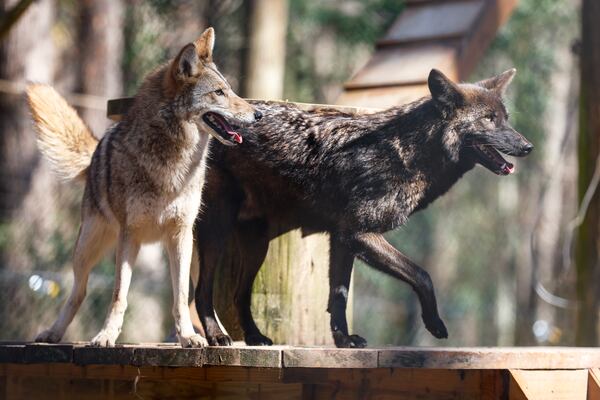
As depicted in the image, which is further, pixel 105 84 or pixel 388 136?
pixel 105 84

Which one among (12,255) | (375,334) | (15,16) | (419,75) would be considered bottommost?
(375,334)

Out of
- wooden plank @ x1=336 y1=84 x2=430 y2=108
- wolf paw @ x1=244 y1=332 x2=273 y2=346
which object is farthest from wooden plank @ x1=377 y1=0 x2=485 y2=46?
wolf paw @ x1=244 y1=332 x2=273 y2=346

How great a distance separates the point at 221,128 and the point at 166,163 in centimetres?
30

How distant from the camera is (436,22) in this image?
7.28 m

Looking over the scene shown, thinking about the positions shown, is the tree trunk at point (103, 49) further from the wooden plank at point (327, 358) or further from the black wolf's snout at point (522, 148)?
the wooden plank at point (327, 358)

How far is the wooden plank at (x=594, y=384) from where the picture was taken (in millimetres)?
4184

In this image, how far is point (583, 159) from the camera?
7641 millimetres

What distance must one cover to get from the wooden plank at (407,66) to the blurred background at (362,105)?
16 mm

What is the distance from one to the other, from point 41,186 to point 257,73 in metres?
5.02

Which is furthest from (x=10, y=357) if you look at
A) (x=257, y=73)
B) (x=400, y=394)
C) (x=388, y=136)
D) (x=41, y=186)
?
(x=41, y=186)

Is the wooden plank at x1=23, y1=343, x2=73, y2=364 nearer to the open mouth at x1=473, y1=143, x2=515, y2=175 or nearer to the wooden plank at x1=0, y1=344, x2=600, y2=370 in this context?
the wooden plank at x1=0, y1=344, x2=600, y2=370

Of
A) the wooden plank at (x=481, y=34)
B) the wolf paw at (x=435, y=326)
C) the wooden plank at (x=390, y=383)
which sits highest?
the wooden plank at (x=481, y=34)

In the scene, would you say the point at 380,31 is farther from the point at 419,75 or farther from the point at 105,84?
the point at 419,75

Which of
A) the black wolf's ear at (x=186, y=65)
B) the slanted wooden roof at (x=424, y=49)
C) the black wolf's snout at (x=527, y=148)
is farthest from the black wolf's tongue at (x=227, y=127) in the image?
the slanted wooden roof at (x=424, y=49)
